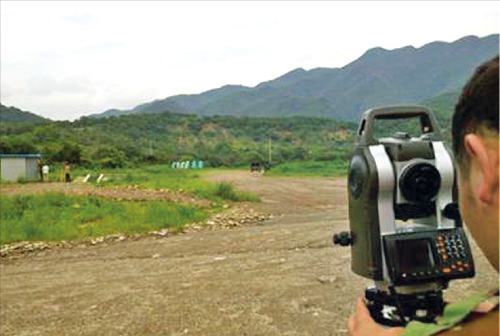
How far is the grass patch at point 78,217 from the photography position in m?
11.6

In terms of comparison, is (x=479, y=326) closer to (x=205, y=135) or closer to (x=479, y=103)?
(x=479, y=103)

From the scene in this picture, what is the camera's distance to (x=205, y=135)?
318ft

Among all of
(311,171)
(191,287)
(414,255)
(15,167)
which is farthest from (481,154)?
(311,171)

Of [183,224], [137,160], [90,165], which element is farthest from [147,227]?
[137,160]

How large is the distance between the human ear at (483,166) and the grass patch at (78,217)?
35.2 feet

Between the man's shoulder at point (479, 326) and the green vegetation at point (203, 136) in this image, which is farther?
the green vegetation at point (203, 136)

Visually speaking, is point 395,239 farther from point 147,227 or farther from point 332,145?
point 332,145

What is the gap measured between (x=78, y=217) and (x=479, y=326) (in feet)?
43.4

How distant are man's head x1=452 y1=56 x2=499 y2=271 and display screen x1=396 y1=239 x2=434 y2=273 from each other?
22.6 inches

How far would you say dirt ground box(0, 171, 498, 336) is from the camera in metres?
5.26

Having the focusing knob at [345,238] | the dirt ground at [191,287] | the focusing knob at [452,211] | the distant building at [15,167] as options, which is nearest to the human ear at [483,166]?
the focusing knob at [452,211]

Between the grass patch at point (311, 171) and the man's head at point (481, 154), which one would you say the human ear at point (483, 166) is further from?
the grass patch at point (311, 171)

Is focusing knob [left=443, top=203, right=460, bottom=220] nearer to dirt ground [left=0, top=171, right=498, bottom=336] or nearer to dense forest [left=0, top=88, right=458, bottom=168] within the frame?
dirt ground [left=0, top=171, right=498, bottom=336]

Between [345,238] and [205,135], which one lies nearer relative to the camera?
[345,238]
